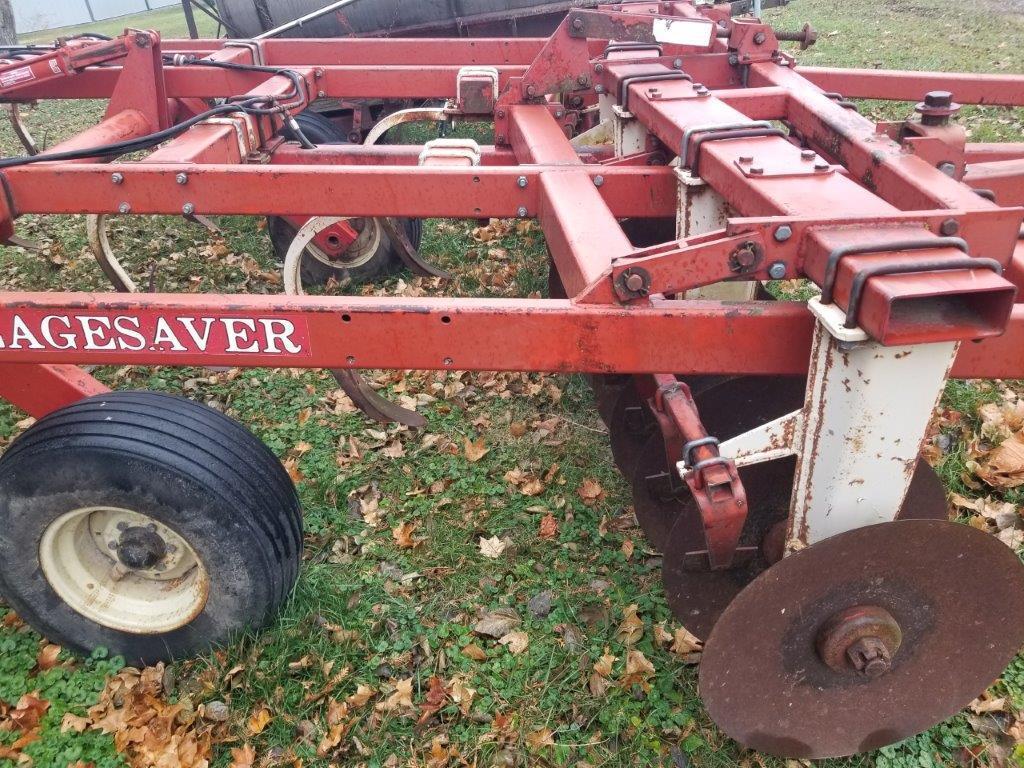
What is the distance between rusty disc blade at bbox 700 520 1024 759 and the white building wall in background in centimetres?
2809

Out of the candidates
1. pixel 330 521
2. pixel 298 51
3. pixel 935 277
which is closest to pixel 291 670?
pixel 330 521

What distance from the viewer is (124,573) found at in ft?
9.36

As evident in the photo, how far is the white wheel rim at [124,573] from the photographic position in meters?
2.72

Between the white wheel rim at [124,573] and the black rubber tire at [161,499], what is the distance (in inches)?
1.3

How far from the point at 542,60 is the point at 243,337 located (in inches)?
91.5

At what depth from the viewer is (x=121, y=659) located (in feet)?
9.29

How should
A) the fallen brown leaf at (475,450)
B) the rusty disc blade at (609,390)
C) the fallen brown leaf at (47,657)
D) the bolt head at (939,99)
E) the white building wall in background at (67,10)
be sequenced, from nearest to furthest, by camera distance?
1. the bolt head at (939,99)
2. the fallen brown leaf at (47,657)
3. the rusty disc blade at (609,390)
4. the fallen brown leaf at (475,450)
5. the white building wall in background at (67,10)

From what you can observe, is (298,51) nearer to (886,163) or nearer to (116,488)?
(116,488)

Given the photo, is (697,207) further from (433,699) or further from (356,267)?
(356,267)

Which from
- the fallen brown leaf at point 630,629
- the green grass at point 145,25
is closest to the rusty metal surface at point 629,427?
the fallen brown leaf at point 630,629

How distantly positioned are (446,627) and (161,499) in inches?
45.4

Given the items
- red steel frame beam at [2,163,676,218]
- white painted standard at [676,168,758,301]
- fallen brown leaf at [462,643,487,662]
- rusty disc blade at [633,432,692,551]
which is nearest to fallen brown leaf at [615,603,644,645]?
rusty disc blade at [633,432,692,551]

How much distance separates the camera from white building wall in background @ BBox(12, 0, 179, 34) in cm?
2409

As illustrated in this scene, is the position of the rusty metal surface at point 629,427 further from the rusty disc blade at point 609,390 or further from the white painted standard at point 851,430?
the white painted standard at point 851,430
